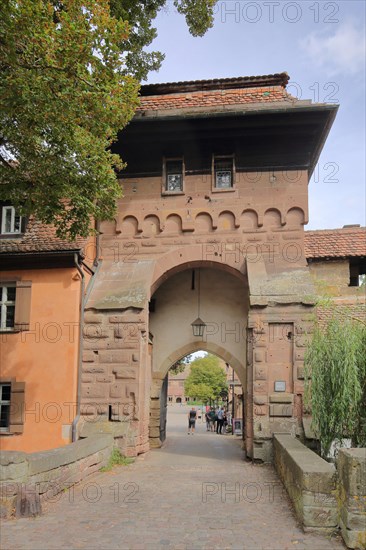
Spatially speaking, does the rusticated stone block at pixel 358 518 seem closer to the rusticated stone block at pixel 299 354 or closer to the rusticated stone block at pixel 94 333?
the rusticated stone block at pixel 299 354

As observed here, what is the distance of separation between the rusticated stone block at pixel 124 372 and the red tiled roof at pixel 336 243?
19.6 feet

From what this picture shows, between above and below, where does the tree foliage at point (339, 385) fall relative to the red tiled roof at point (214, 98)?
below

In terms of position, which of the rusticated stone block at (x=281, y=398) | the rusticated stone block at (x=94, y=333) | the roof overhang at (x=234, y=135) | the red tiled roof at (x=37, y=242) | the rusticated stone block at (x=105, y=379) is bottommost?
the rusticated stone block at (x=281, y=398)

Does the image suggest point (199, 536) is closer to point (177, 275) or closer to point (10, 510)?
point (10, 510)

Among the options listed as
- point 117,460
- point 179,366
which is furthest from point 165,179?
point 179,366

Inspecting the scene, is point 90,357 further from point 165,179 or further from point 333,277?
point 333,277

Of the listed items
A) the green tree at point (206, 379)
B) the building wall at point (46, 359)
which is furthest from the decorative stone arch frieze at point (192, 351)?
the green tree at point (206, 379)

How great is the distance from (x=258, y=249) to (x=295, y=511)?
7387 mm

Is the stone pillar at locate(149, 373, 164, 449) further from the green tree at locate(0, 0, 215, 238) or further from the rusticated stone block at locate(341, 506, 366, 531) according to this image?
the rusticated stone block at locate(341, 506, 366, 531)

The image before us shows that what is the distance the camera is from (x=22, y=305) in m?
12.8

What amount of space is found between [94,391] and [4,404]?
2146 millimetres

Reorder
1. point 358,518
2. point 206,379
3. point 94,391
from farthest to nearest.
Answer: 1. point 206,379
2. point 94,391
3. point 358,518

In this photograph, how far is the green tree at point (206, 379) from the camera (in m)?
72.3

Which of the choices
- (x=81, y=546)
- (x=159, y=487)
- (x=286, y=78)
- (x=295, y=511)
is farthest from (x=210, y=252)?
(x=81, y=546)
